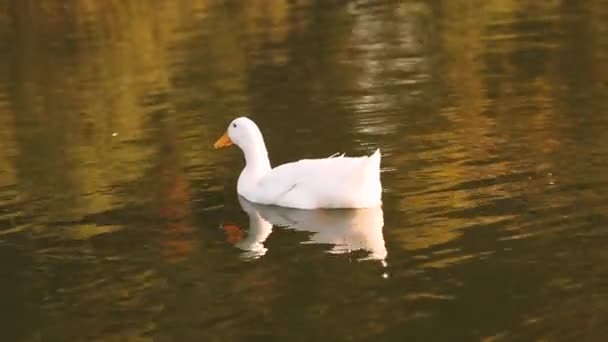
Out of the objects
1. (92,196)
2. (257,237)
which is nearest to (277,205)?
(257,237)

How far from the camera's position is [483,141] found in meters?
15.0

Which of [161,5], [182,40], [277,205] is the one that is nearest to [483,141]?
[277,205]

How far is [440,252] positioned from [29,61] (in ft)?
63.1

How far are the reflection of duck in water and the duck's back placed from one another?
0.10 metres

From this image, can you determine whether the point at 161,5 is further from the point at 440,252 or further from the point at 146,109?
the point at 440,252

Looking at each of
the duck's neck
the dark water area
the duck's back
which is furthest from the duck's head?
the duck's back

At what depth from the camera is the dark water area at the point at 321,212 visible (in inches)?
377

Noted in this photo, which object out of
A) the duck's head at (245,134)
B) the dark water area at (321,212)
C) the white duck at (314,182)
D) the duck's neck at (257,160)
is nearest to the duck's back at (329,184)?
the white duck at (314,182)

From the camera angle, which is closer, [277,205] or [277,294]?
[277,294]

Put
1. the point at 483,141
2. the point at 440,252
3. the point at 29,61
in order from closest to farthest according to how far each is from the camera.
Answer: the point at 440,252, the point at 483,141, the point at 29,61

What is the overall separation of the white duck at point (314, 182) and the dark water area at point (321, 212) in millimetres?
156

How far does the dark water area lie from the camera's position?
9.59 meters

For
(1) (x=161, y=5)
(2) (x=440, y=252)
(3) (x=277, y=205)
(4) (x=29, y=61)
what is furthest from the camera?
(1) (x=161, y=5)

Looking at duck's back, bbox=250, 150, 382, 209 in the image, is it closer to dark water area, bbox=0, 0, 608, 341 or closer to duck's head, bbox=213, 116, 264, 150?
dark water area, bbox=0, 0, 608, 341
